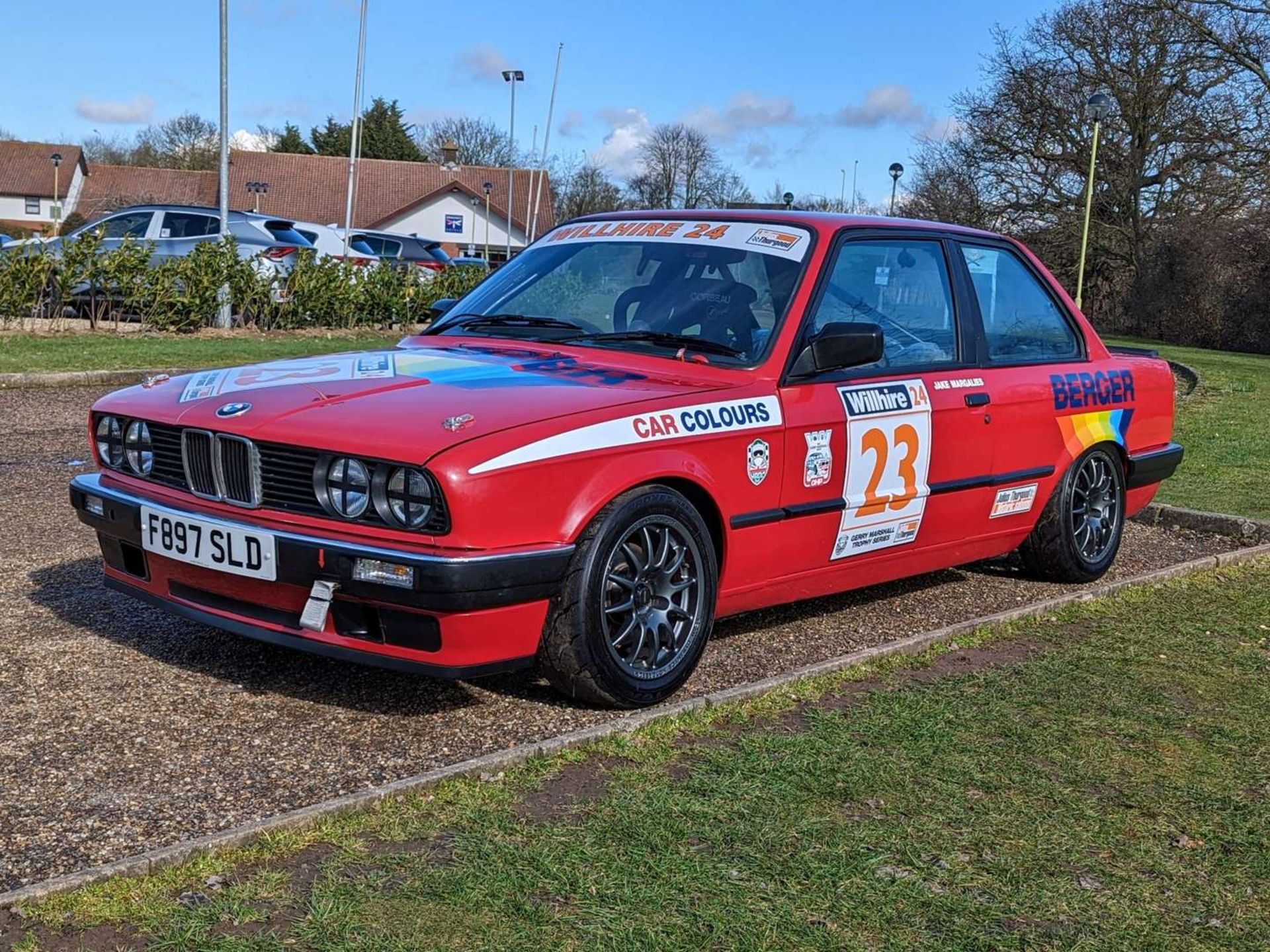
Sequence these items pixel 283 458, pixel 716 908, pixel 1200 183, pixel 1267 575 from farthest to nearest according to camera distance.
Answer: pixel 1200 183
pixel 1267 575
pixel 283 458
pixel 716 908

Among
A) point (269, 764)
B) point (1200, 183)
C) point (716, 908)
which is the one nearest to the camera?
point (716, 908)

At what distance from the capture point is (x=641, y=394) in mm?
4375

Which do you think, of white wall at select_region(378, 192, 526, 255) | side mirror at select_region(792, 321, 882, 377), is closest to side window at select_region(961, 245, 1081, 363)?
side mirror at select_region(792, 321, 882, 377)

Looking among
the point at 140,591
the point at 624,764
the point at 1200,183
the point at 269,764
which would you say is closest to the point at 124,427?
the point at 140,591

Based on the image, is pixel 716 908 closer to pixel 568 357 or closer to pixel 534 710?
pixel 534 710

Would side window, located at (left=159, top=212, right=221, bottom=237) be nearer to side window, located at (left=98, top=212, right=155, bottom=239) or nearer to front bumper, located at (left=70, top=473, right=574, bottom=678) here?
side window, located at (left=98, top=212, right=155, bottom=239)

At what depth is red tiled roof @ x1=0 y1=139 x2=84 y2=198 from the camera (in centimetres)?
8844

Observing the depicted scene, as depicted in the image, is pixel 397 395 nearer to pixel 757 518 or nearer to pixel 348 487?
pixel 348 487

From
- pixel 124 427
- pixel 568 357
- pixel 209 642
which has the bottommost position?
pixel 209 642

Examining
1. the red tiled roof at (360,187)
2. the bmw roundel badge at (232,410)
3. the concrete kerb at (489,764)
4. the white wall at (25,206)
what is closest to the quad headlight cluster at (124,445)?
the bmw roundel badge at (232,410)

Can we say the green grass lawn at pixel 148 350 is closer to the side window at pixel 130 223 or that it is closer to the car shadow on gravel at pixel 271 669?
the side window at pixel 130 223

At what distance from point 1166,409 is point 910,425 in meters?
2.28

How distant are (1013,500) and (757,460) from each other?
183 centimetres

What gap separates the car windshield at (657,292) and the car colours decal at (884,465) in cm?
46
